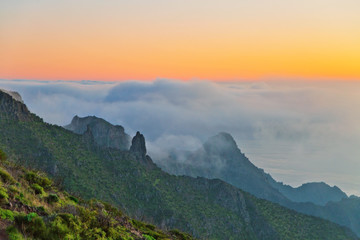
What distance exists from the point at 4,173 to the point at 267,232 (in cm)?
15480

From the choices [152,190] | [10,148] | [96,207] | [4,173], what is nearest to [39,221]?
[4,173]

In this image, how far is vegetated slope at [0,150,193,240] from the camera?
17.5 m

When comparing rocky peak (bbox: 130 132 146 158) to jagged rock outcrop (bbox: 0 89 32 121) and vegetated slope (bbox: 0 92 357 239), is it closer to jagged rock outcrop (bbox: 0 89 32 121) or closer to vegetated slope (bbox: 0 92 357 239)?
vegetated slope (bbox: 0 92 357 239)

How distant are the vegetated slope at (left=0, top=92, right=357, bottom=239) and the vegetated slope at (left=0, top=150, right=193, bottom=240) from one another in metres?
77.8

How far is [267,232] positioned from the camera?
534 feet

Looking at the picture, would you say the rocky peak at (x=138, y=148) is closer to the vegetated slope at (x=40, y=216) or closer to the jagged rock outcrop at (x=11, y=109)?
the jagged rock outcrop at (x=11, y=109)

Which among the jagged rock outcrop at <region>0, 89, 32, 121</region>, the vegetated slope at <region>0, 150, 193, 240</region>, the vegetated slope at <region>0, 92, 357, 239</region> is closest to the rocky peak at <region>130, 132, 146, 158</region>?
the vegetated slope at <region>0, 92, 357, 239</region>

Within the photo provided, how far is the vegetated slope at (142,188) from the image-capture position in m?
118

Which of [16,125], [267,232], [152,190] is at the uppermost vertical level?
[16,125]

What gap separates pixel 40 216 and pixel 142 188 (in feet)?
433

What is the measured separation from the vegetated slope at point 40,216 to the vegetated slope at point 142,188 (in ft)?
255

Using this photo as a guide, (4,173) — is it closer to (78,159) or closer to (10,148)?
(10,148)

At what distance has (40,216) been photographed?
1984 centimetres

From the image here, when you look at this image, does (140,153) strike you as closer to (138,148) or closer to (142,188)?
(138,148)
